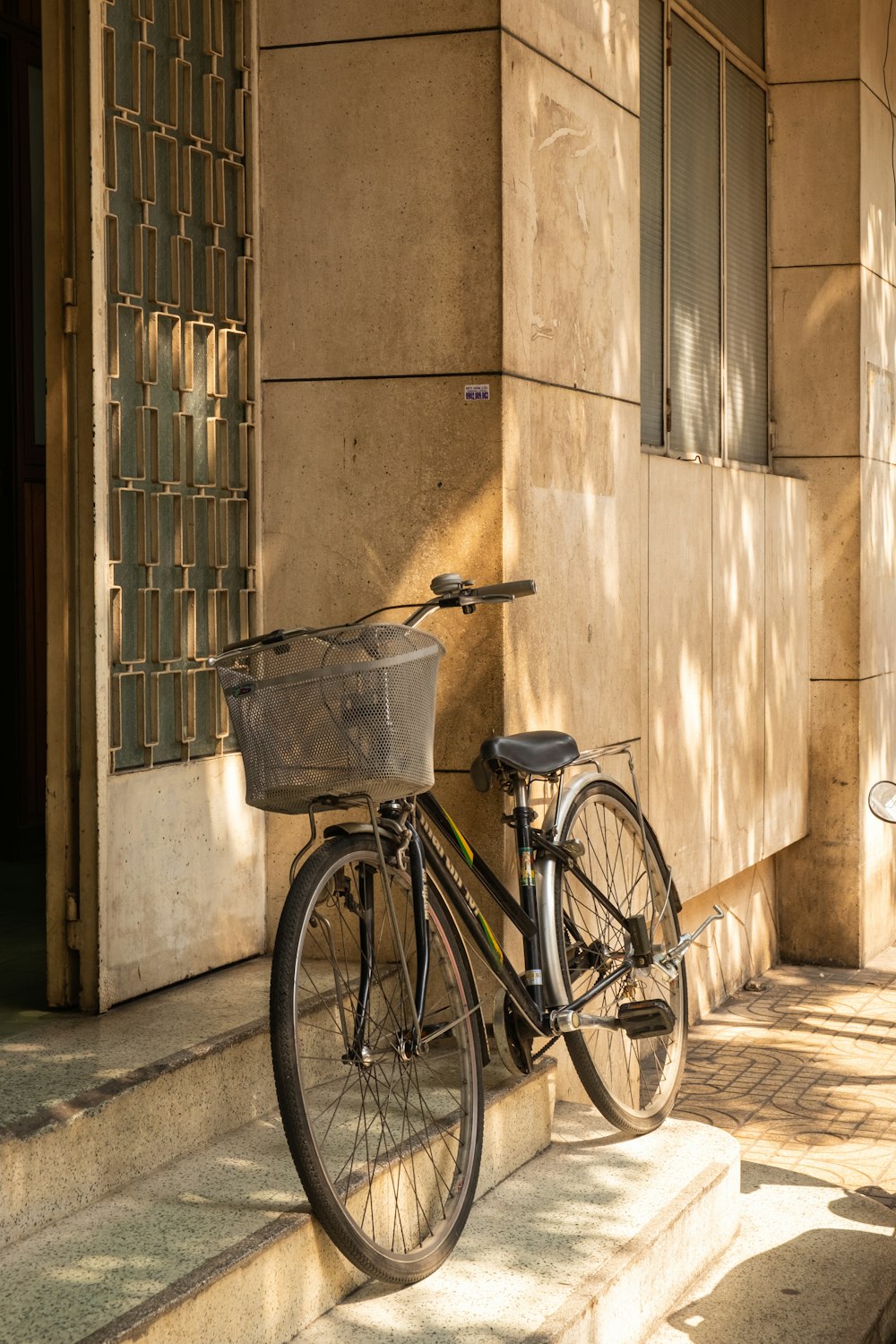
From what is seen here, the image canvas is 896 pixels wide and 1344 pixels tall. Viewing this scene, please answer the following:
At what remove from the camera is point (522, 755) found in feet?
14.7

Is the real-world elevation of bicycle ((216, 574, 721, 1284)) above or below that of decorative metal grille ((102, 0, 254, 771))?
below

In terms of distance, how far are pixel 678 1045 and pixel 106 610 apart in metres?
2.23

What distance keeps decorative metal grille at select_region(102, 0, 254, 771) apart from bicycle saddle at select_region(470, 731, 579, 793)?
3.06ft

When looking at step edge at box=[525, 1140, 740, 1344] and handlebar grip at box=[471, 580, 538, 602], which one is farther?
handlebar grip at box=[471, 580, 538, 602]

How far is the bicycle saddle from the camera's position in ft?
14.6

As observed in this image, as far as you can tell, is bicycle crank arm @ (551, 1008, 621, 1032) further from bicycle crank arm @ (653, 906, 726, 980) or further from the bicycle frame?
bicycle crank arm @ (653, 906, 726, 980)

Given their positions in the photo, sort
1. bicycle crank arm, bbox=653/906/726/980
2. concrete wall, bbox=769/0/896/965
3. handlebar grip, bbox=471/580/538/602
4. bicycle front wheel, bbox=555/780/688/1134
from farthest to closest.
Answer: concrete wall, bbox=769/0/896/965 → bicycle crank arm, bbox=653/906/726/980 → bicycle front wheel, bbox=555/780/688/1134 → handlebar grip, bbox=471/580/538/602

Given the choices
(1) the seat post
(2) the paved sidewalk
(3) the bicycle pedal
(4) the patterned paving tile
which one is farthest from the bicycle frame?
(4) the patterned paving tile

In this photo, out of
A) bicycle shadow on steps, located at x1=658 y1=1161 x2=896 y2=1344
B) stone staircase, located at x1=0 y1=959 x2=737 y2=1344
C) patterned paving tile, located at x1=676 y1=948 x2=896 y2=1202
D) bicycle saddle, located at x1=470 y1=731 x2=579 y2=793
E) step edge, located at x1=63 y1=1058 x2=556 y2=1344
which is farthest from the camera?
patterned paving tile, located at x1=676 y1=948 x2=896 y2=1202

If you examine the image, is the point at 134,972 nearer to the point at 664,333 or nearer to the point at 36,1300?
the point at 36,1300

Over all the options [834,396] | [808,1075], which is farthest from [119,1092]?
[834,396]

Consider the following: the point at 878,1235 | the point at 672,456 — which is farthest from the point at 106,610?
the point at 672,456

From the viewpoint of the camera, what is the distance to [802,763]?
29.3 ft

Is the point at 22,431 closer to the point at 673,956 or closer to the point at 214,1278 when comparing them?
the point at 673,956
